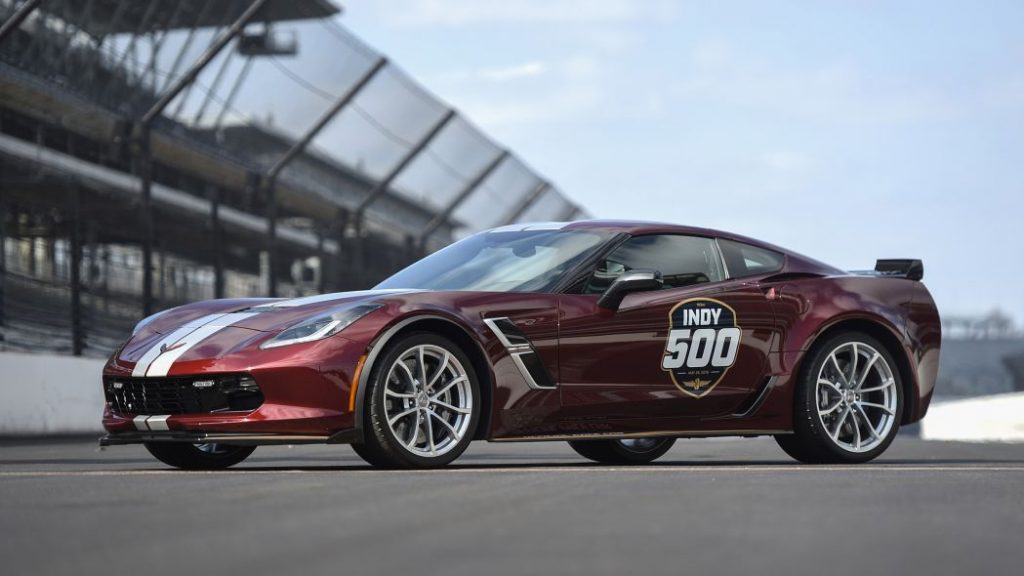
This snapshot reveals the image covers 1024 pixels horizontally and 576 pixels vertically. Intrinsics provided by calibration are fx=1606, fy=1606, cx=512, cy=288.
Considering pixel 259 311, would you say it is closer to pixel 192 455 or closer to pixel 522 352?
pixel 192 455

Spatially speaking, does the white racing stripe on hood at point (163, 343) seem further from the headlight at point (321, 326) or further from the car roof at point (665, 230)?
the car roof at point (665, 230)

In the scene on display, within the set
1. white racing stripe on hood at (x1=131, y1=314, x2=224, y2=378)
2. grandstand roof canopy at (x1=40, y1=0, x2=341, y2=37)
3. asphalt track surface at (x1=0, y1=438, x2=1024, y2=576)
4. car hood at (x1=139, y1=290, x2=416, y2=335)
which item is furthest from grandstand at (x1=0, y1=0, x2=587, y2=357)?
asphalt track surface at (x1=0, y1=438, x2=1024, y2=576)

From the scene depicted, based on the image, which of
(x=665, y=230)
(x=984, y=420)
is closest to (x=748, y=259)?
(x=665, y=230)

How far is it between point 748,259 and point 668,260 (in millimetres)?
539

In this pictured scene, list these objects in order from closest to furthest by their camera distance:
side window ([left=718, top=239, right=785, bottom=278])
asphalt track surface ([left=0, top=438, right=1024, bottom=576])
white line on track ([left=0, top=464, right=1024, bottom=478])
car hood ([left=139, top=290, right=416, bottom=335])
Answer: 1. asphalt track surface ([left=0, top=438, right=1024, bottom=576])
2. white line on track ([left=0, top=464, right=1024, bottom=478])
3. car hood ([left=139, top=290, right=416, bottom=335])
4. side window ([left=718, top=239, right=785, bottom=278])

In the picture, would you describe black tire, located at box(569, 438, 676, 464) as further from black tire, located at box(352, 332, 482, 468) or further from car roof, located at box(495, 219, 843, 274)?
black tire, located at box(352, 332, 482, 468)

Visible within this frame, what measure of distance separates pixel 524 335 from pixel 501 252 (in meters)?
0.81

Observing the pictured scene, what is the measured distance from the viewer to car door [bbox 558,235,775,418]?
7535mm

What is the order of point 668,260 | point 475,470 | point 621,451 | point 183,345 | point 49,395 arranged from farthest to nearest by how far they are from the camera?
point 49,395
point 621,451
point 668,260
point 183,345
point 475,470

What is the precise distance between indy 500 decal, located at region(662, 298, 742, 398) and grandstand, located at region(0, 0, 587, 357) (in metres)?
7.17

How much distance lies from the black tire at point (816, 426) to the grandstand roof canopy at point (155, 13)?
8821 millimetres

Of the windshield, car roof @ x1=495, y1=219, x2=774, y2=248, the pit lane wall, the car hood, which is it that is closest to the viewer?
the car hood

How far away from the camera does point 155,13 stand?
50.5 feet

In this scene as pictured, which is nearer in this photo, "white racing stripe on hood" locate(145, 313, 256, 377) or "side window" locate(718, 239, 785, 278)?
"white racing stripe on hood" locate(145, 313, 256, 377)
